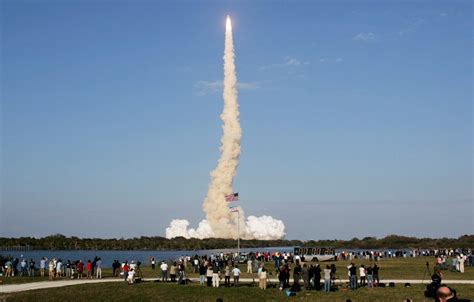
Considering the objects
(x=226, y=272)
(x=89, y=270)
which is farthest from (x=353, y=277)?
(x=89, y=270)

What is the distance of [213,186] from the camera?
118062mm

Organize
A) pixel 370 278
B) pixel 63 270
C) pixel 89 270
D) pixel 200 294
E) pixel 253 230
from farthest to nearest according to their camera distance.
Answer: pixel 253 230
pixel 63 270
pixel 89 270
pixel 370 278
pixel 200 294

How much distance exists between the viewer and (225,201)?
393ft

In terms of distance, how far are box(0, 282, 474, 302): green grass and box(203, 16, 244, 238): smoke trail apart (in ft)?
170

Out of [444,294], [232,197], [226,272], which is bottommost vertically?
[226,272]

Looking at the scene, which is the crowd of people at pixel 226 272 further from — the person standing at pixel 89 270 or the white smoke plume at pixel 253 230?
the white smoke plume at pixel 253 230

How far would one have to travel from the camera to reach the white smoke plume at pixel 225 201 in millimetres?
84787

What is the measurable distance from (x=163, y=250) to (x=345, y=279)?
10601cm

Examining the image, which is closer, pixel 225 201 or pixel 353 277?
pixel 353 277

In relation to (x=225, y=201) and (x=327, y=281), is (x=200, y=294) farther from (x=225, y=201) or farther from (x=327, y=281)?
(x=225, y=201)

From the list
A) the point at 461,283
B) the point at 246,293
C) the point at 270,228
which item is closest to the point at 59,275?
the point at 246,293

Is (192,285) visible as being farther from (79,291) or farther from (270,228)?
(270,228)

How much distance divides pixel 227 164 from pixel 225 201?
13066mm

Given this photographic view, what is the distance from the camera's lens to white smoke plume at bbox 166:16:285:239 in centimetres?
8479
